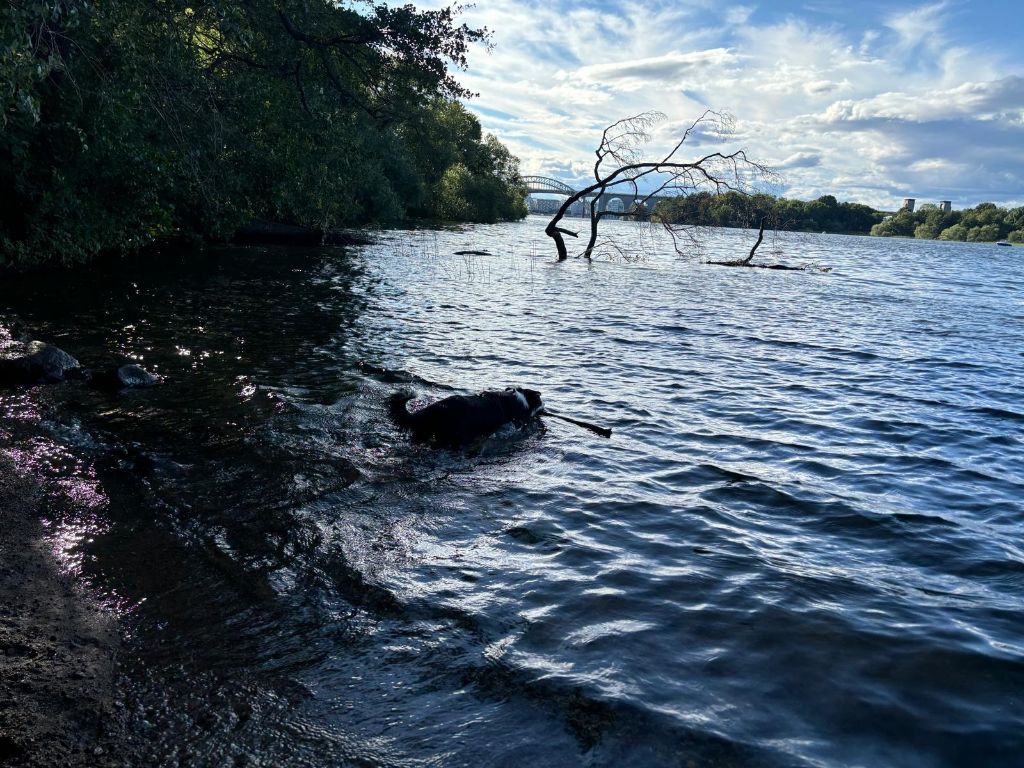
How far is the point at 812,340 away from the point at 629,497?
1405 cm

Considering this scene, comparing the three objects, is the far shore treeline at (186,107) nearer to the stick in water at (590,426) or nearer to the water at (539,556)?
the water at (539,556)

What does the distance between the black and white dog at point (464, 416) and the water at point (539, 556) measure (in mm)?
272

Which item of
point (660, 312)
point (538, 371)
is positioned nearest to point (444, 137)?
point (660, 312)

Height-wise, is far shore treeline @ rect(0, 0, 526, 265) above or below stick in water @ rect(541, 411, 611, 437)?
above

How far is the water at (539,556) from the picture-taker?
4137mm

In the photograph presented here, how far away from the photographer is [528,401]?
10250 millimetres

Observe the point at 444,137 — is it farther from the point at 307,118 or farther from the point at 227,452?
the point at 227,452

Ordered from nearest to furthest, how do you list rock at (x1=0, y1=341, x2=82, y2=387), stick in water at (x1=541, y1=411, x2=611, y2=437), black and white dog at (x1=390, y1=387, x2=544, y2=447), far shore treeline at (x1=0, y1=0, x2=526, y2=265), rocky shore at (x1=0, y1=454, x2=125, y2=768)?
rocky shore at (x1=0, y1=454, x2=125, y2=768)
black and white dog at (x1=390, y1=387, x2=544, y2=447)
rock at (x1=0, y1=341, x2=82, y2=387)
stick in water at (x1=541, y1=411, x2=611, y2=437)
far shore treeline at (x1=0, y1=0, x2=526, y2=265)

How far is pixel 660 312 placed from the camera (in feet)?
76.7

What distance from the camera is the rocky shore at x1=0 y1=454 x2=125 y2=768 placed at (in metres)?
3.47

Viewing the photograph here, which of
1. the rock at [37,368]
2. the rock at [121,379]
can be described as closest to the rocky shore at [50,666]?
the rock at [121,379]

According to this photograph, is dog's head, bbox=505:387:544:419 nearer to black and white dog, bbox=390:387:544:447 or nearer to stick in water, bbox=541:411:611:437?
black and white dog, bbox=390:387:544:447

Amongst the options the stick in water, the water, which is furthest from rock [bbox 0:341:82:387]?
the stick in water

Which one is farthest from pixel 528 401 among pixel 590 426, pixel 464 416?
pixel 464 416
